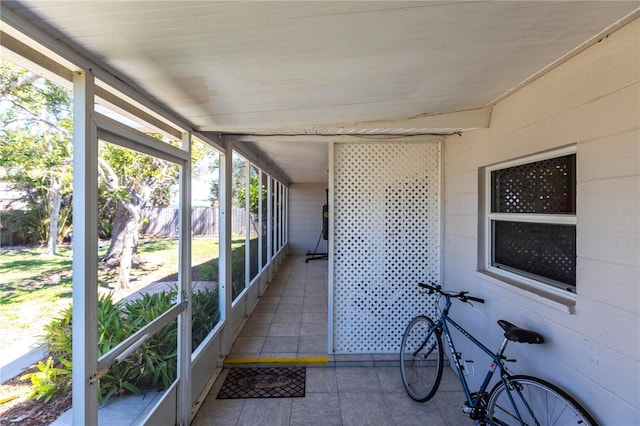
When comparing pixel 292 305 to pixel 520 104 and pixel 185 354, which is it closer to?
pixel 185 354

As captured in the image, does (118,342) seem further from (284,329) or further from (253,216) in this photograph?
(253,216)

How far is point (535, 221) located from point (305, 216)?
7.93 m

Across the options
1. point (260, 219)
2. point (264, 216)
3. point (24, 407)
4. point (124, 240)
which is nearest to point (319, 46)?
point (124, 240)

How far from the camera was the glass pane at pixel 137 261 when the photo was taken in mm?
1438

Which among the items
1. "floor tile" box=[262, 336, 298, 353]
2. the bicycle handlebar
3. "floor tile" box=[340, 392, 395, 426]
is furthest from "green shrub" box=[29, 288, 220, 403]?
the bicycle handlebar

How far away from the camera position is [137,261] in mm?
1767

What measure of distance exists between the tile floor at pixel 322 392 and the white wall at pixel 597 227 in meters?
0.89

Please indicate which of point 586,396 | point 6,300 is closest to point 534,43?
point 586,396

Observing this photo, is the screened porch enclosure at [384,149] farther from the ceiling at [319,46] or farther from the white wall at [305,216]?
the white wall at [305,216]

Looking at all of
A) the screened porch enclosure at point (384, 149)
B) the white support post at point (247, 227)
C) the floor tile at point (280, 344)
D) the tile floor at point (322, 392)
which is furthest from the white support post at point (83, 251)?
the white support post at point (247, 227)

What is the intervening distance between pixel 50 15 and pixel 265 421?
105 inches

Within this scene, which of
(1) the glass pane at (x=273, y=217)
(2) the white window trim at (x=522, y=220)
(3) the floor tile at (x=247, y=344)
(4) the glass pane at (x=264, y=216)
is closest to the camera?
(2) the white window trim at (x=522, y=220)

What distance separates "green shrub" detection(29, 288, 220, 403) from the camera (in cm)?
119

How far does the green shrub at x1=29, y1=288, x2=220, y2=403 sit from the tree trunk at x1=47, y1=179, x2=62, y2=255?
0.28 meters
